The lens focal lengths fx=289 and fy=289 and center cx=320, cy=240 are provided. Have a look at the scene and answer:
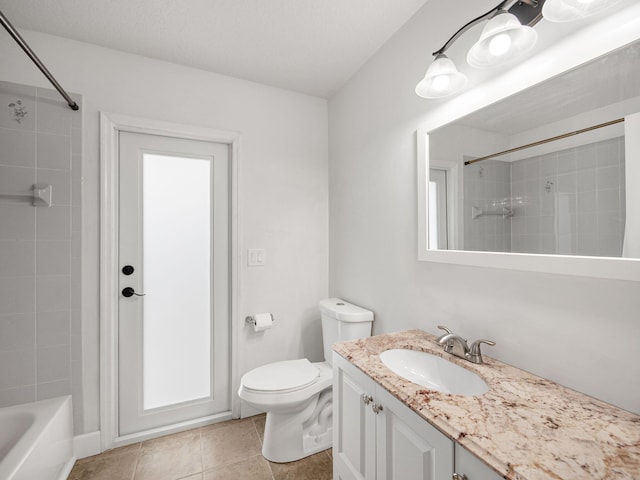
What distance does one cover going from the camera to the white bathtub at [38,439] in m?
1.20

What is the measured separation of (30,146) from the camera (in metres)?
1.60

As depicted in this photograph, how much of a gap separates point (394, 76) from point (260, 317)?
1772 millimetres

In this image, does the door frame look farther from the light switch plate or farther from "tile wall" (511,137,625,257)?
"tile wall" (511,137,625,257)

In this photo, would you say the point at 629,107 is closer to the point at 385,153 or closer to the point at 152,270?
the point at 385,153

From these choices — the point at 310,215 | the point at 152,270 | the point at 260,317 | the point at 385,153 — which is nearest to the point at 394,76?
the point at 385,153

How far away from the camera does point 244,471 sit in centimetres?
159

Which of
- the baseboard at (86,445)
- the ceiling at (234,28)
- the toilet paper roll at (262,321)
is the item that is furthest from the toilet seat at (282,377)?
the ceiling at (234,28)

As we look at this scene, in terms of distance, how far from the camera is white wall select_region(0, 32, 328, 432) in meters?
1.72

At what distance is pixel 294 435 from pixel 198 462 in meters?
0.56

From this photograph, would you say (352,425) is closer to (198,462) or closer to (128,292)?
(198,462)

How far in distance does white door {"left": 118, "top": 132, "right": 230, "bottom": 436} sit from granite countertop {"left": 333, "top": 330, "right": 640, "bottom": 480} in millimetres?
1428

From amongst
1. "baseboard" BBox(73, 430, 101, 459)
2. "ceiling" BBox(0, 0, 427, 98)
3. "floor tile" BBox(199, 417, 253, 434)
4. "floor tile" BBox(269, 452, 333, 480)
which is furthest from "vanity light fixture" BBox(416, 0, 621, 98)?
"baseboard" BBox(73, 430, 101, 459)

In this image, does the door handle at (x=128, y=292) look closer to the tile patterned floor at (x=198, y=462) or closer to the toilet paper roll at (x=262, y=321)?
the toilet paper roll at (x=262, y=321)

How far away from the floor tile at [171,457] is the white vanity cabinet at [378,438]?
35.5 inches
